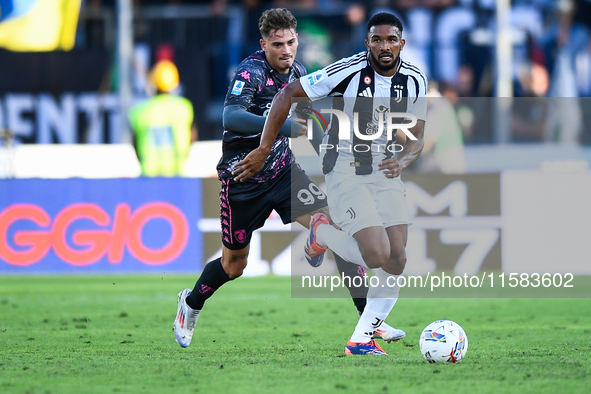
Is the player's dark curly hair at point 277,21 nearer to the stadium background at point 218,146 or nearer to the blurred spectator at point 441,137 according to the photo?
the stadium background at point 218,146

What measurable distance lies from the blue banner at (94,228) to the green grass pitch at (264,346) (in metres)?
1.04

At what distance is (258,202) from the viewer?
6703mm

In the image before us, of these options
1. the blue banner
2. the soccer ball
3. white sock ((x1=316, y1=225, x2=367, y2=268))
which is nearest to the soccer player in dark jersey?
white sock ((x1=316, y1=225, x2=367, y2=268))

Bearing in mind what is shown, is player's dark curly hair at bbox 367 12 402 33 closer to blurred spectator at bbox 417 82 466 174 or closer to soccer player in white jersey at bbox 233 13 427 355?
soccer player in white jersey at bbox 233 13 427 355

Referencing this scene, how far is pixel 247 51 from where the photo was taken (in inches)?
578

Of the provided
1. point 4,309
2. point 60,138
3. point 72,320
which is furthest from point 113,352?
point 60,138

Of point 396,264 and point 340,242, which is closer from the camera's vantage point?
point 396,264

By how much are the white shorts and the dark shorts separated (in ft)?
1.15

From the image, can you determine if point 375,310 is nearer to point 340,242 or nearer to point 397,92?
point 340,242

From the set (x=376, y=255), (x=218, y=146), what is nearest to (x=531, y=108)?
(x=218, y=146)

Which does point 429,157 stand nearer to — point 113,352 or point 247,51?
point 247,51

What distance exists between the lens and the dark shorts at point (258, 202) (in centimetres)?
666

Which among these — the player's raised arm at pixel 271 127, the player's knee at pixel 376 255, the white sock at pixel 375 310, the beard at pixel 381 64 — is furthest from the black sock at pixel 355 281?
the beard at pixel 381 64

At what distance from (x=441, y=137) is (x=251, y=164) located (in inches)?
279
